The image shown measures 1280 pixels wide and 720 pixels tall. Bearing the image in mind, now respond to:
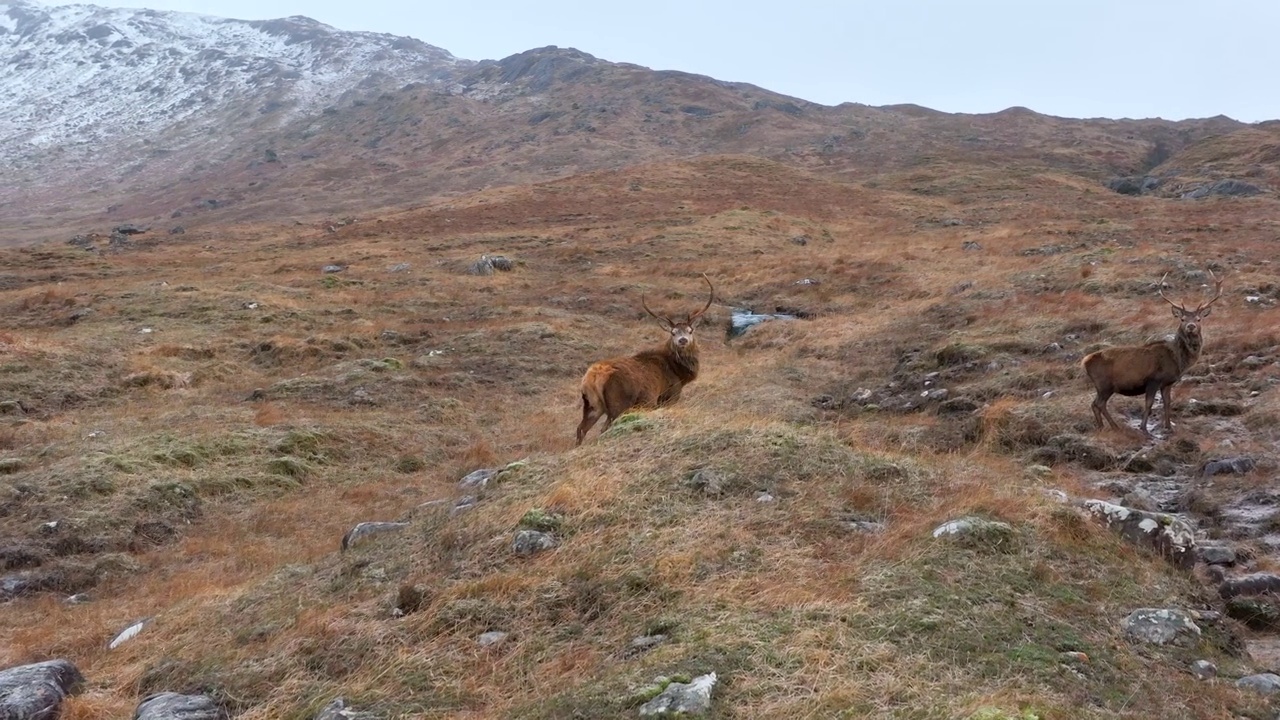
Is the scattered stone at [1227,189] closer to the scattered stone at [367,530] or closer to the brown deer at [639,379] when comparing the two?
the brown deer at [639,379]

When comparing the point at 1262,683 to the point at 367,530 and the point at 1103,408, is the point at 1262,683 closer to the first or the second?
the point at 1103,408

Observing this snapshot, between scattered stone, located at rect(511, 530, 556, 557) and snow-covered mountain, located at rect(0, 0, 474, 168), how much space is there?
128 metres

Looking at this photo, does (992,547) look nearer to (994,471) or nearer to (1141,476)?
(994,471)

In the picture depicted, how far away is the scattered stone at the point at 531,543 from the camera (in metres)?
7.16

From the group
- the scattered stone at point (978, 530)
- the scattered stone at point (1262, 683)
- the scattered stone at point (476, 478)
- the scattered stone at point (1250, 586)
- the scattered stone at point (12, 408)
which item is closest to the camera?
the scattered stone at point (1262, 683)

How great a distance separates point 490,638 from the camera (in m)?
5.99

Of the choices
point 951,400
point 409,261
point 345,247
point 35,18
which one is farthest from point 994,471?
point 35,18

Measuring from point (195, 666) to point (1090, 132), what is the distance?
96.6 m

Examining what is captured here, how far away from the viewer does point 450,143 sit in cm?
9838

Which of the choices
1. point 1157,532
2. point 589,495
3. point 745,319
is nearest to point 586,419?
point 589,495

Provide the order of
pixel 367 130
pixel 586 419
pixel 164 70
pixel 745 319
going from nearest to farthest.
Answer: pixel 586 419, pixel 745 319, pixel 367 130, pixel 164 70

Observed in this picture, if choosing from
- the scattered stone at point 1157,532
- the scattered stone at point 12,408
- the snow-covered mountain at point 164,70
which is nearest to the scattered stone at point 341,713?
the scattered stone at point 1157,532

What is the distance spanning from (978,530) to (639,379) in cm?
657

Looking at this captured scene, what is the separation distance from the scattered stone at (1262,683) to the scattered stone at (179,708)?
6264 millimetres
